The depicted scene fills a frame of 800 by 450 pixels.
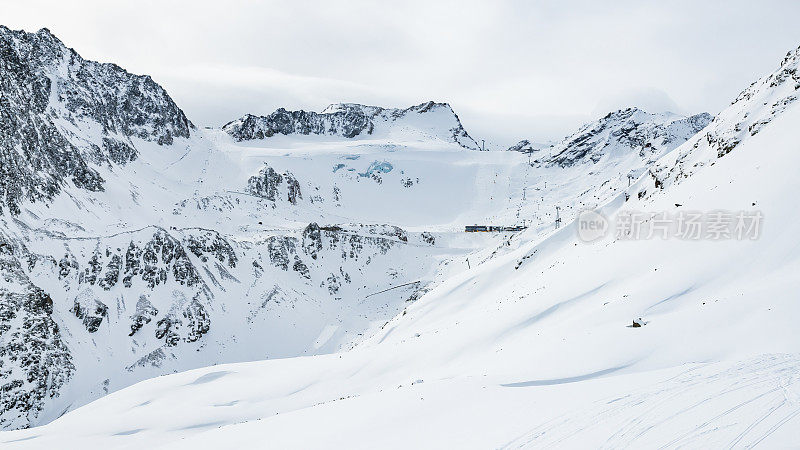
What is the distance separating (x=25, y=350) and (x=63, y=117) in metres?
58.0

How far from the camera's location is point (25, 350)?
140ft

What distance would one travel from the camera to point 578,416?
33.6 feet

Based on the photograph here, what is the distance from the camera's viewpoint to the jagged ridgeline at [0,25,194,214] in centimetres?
5762

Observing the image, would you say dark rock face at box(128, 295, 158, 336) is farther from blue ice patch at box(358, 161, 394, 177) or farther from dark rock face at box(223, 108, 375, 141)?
dark rock face at box(223, 108, 375, 141)

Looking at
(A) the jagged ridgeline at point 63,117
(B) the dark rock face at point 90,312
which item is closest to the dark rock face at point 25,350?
(B) the dark rock face at point 90,312

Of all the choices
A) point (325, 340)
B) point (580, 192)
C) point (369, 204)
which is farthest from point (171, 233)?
point (580, 192)

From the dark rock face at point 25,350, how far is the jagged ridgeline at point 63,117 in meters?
12.0

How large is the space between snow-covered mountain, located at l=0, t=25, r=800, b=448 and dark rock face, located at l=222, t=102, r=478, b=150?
20082mm

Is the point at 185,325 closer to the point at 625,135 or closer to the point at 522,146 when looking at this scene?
the point at 625,135

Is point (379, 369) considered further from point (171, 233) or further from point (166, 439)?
point (171, 233)

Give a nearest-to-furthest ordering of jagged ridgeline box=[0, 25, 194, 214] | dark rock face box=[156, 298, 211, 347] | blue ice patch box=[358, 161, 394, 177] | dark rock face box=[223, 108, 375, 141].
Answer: dark rock face box=[156, 298, 211, 347]
jagged ridgeline box=[0, 25, 194, 214]
blue ice patch box=[358, 161, 394, 177]
dark rock face box=[223, 108, 375, 141]

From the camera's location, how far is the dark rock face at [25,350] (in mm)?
40375

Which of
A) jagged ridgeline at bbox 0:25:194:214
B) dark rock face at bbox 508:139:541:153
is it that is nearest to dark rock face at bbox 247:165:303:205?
jagged ridgeline at bbox 0:25:194:214

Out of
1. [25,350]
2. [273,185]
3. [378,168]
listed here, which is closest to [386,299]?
[25,350]
